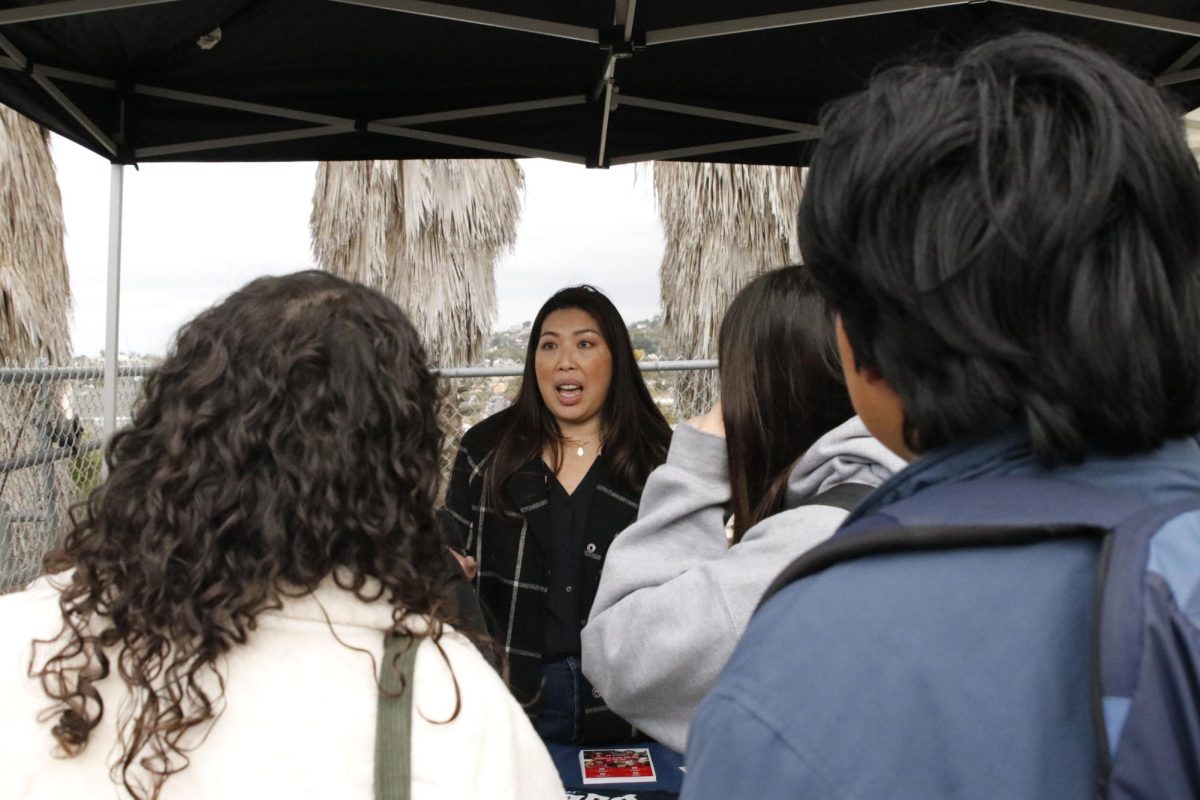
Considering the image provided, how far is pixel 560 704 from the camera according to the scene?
2.92 m

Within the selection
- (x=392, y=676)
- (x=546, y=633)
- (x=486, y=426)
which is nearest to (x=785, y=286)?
(x=392, y=676)

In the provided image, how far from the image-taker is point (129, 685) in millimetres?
1133

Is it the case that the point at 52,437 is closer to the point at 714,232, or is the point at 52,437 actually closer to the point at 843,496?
the point at 843,496

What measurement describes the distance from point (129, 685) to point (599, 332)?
251cm

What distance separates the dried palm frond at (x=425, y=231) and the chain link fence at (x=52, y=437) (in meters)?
4.20

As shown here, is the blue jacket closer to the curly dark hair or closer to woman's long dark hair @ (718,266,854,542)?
the curly dark hair

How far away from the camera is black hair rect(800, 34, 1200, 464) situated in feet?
2.41

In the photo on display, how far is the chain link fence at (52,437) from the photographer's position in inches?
149

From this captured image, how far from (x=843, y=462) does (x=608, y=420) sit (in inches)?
73.6

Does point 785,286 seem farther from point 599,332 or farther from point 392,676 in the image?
point 599,332

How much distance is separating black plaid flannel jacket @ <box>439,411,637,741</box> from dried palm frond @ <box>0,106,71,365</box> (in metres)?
5.49

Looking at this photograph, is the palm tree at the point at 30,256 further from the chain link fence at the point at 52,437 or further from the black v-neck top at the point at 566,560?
the black v-neck top at the point at 566,560

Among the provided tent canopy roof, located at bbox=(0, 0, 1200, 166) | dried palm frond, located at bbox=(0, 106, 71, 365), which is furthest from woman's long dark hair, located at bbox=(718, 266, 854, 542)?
dried palm frond, located at bbox=(0, 106, 71, 365)

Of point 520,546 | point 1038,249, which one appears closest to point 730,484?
point 1038,249
